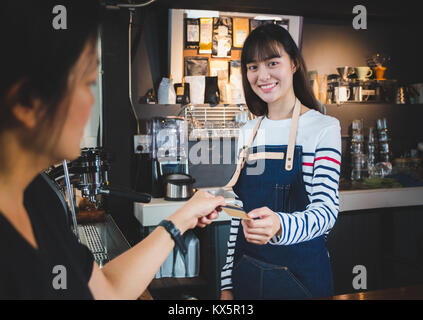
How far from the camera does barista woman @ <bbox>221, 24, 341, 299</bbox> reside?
4.07ft

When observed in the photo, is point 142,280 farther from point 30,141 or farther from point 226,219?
point 226,219

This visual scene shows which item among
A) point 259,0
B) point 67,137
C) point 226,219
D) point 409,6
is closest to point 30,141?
point 67,137

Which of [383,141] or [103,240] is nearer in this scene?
[103,240]

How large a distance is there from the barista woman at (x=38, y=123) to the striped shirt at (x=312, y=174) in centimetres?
68

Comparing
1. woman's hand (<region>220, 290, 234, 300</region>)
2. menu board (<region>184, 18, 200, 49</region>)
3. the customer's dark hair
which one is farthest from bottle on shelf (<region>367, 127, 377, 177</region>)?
the customer's dark hair

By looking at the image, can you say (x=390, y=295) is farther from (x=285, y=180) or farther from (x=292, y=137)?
(x=292, y=137)

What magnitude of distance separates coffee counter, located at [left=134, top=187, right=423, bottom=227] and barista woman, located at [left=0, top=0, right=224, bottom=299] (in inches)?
63.9

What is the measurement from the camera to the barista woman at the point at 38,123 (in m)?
0.52

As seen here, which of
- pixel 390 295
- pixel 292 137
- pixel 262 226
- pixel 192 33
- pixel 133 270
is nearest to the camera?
pixel 133 270

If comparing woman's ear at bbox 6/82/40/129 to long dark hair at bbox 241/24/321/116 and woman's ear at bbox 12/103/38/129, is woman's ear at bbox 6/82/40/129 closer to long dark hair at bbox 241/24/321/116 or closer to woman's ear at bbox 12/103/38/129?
woman's ear at bbox 12/103/38/129

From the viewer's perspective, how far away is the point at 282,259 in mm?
1335

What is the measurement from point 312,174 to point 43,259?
977 millimetres
